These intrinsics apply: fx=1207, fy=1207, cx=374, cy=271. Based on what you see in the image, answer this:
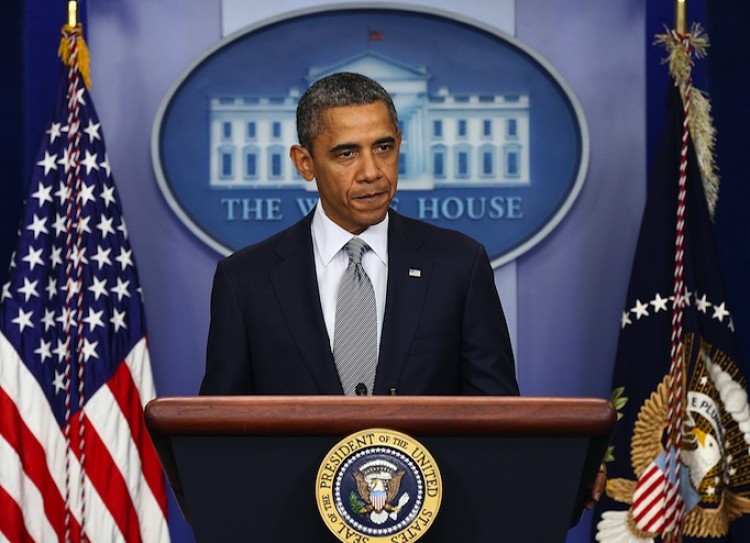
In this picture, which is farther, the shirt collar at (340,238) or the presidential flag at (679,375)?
the presidential flag at (679,375)

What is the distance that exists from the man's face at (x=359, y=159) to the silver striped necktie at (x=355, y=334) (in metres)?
0.13

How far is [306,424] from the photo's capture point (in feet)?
4.64

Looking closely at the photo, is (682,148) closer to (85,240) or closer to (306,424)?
(85,240)

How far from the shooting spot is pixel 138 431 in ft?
11.8

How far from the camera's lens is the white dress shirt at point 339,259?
2221 mm

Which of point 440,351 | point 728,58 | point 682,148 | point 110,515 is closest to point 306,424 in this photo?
point 440,351

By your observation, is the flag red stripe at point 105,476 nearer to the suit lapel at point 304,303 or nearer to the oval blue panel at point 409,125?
the oval blue panel at point 409,125

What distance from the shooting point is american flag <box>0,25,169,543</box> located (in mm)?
3477

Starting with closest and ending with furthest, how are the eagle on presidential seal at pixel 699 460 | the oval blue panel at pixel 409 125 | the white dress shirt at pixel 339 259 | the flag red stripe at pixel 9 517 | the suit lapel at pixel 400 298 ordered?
the suit lapel at pixel 400 298 → the white dress shirt at pixel 339 259 → the flag red stripe at pixel 9 517 → the eagle on presidential seal at pixel 699 460 → the oval blue panel at pixel 409 125

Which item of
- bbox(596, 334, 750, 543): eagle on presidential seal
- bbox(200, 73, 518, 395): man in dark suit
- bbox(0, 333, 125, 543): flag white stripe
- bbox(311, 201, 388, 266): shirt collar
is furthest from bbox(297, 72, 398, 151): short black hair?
bbox(596, 334, 750, 543): eagle on presidential seal

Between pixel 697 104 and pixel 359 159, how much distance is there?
1.82 meters

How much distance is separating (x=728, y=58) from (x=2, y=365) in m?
2.44

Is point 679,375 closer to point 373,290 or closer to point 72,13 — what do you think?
point 373,290

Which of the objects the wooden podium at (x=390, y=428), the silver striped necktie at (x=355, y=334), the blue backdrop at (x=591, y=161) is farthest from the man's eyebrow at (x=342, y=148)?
the blue backdrop at (x=591, y=161)
